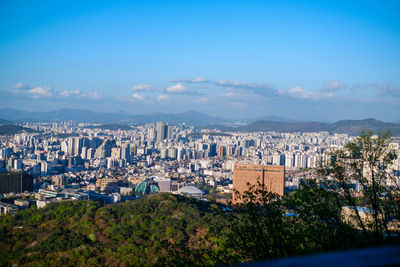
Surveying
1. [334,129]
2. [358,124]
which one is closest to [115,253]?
[358,124]

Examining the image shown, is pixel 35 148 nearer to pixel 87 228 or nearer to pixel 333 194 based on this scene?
pixel 87 228

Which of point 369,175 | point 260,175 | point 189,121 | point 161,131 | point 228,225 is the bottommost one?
point 260,175

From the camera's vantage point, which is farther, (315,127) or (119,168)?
(315,127)

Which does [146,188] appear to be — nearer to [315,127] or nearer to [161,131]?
[161,131]

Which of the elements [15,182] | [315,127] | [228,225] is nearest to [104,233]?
[228,225]

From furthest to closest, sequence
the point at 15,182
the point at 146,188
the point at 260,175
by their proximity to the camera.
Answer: the point at 146,188, the point at 15,182, the point at 260,175

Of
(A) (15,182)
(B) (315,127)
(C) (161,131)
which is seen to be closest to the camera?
(A) (15,182)

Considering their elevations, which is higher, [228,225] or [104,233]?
[228,225]

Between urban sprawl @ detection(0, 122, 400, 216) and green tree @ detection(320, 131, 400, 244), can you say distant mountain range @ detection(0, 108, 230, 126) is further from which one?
green tree @ detection(320, 131, 400, 244)

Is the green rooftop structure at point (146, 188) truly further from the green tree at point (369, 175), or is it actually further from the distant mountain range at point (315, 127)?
the distant mountain range at point (315, 127)

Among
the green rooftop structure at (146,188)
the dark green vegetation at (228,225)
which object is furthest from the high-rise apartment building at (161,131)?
the dark green vegetation at (228,225)
